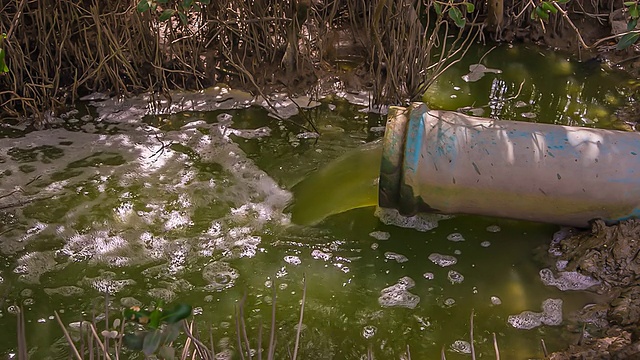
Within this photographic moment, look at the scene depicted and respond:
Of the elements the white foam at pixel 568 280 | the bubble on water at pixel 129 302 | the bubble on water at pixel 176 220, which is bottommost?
the white foam at pixel 568 280

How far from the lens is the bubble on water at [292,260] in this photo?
2990mm

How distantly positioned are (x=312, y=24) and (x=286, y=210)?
4.65 ft

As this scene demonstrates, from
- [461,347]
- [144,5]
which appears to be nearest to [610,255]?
[461,347]

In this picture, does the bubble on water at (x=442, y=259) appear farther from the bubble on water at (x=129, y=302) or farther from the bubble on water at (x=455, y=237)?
the bubble on water at (x=129, y=302)

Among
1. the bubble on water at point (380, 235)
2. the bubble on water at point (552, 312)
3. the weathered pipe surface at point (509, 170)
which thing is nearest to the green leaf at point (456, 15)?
the weathered pipe surface at point (509, 170)

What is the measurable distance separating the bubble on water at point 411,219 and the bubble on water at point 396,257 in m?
0.20

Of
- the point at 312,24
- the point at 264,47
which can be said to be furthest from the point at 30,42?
the point at 312,24

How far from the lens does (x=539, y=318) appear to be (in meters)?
2.71

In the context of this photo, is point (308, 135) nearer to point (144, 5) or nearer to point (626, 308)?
point (144, 5)

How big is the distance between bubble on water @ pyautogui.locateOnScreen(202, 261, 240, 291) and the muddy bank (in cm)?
127

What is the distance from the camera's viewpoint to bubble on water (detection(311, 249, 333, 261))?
3023 millimetres

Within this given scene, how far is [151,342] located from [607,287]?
213cm

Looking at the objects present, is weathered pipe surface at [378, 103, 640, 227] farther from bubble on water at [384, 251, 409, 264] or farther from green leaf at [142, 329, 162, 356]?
green leaf at [142, 329, 162, 356]

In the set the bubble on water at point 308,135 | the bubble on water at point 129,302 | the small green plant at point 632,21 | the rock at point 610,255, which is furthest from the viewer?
the bubble on water at point 308,135
